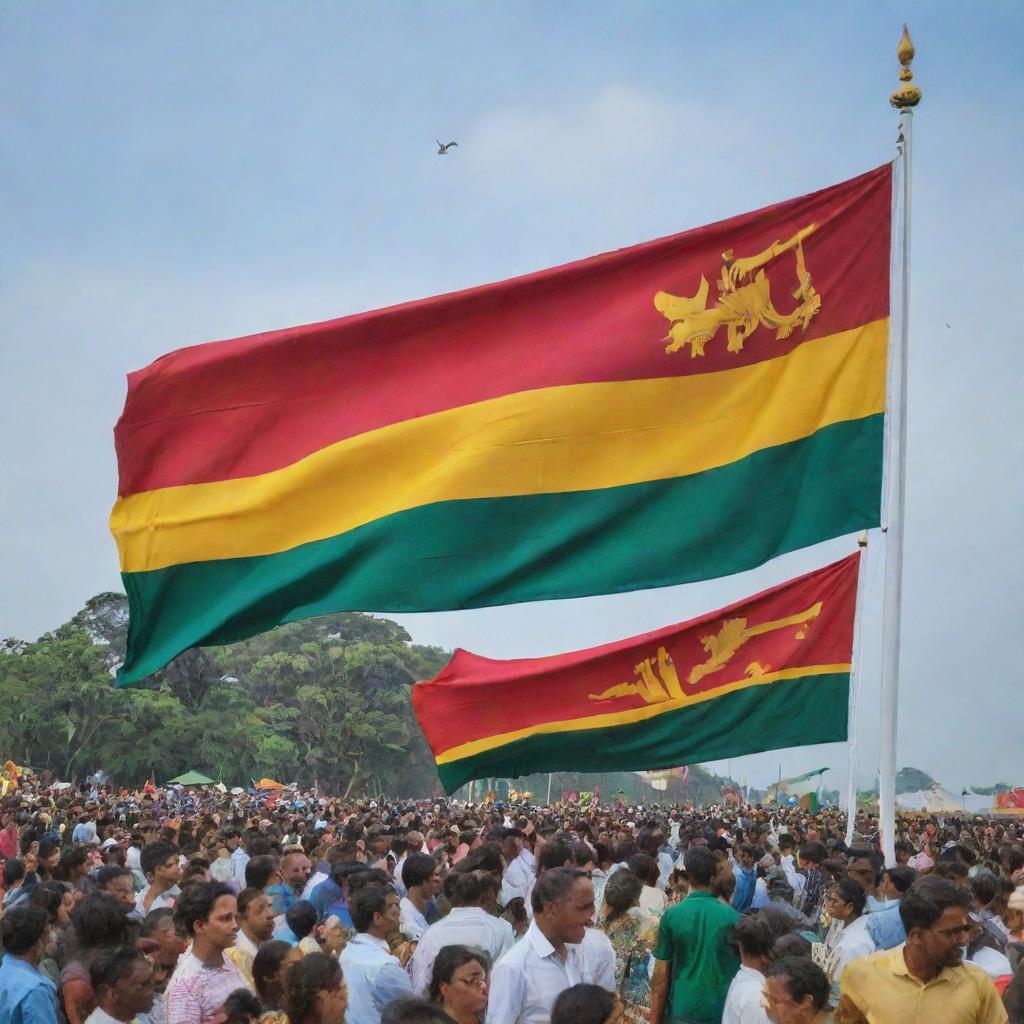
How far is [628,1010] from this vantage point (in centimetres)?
669

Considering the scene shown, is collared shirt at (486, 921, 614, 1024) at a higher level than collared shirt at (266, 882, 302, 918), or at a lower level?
higher

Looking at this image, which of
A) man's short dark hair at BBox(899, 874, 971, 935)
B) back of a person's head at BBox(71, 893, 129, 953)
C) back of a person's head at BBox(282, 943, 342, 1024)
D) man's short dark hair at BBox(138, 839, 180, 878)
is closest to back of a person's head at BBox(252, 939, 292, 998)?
back of a person's head at BBox(282, 943, 342, 1024)

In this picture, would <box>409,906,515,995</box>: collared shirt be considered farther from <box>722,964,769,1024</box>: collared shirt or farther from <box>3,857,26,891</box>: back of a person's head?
<box>3,857,26,891</box>: back of a person's head

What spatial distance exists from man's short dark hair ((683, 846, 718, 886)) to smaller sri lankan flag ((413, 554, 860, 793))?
2720 mm

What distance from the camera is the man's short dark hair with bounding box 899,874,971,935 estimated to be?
461cm

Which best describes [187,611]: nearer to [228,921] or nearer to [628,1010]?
[228,921]

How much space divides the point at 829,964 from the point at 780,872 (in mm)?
5428

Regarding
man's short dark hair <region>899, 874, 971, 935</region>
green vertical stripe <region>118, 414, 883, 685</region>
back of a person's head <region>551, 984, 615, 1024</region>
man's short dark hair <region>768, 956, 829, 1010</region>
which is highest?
green vertical stripe <region>118, 414, 883, 685</region>

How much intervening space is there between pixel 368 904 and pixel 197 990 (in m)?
0.89

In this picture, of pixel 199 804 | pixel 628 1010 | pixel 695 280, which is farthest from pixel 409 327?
pixel 199 804

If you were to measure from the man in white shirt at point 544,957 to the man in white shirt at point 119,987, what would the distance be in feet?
4.34

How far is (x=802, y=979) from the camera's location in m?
4.86

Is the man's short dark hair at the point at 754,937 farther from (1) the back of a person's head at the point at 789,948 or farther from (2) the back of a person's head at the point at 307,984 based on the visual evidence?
(2) the back of a person's head at the point at 307,984

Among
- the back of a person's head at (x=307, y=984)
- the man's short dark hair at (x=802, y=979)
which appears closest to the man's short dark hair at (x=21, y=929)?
the back of a person's head at (x=307, y=984)
